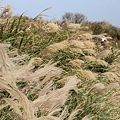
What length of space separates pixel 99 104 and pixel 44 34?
2542mm

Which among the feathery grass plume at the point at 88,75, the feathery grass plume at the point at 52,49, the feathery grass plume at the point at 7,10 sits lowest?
the feathery grass plume at the point at 88,75

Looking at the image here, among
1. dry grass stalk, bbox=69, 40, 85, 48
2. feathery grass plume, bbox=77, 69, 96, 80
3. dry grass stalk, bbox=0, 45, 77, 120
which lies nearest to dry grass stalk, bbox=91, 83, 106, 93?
feathery grass plume, bbox=77, 69, 96, 80

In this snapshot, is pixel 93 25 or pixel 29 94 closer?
pixel 29 94

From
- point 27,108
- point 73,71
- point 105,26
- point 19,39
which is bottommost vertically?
point 105,26

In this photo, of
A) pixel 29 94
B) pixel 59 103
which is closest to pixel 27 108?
pixel 59 103

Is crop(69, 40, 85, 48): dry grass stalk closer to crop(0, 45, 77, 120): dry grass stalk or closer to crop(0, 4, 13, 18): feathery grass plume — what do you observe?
crop(0, 4, 13, 18): feathery grass plume

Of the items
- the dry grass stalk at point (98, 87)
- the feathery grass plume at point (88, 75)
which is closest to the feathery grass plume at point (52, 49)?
the feathery grass plume at point (88, 75)

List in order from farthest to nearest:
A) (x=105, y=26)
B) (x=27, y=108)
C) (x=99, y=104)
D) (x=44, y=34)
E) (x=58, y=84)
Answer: (x=105, y=26) → (x=44, y=34) → (x=58, y=84) → (x=99, y=104) → (x=27, y=108)

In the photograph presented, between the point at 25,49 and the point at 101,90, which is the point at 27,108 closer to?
the point at 101,90

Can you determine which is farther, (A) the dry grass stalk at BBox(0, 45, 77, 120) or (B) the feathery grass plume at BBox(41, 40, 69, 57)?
(B) the feathery grass plume at BBox(41, 40, 69, 57)

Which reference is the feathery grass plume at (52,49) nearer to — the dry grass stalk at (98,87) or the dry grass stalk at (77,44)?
the dry grass stalk at (77,44)

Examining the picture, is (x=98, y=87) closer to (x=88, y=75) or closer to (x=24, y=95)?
(x=88, y=75)

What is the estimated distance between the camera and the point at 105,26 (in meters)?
16.6

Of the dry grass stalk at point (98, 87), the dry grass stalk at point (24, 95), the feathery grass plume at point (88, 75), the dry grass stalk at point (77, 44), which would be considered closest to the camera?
the dry grass stalk at point (24, 95)
